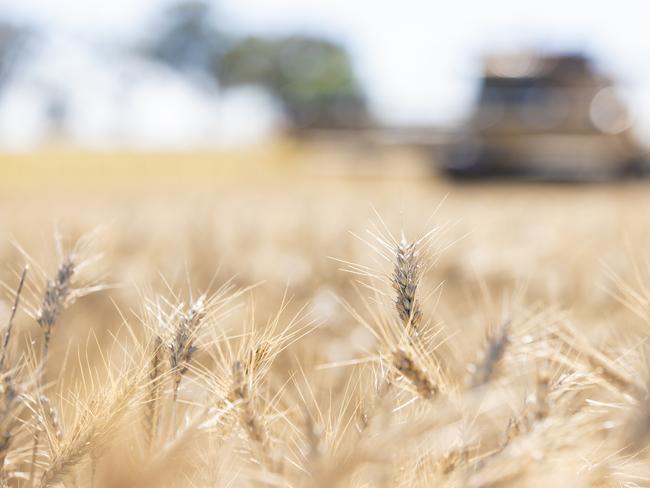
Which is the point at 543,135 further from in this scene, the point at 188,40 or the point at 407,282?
the point at 188,40

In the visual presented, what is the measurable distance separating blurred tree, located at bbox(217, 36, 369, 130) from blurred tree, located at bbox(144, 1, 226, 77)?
1.05 meters

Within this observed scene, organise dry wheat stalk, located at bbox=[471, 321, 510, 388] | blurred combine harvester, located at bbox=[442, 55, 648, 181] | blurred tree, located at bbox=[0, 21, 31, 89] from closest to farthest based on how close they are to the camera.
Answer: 1. dry wheat stalk, located at bbox=[471, 321, 510, 388]
2. blurred combine harvester, located at bbox=[442, 55, 648, 181]
3. blurred tree, located at bbox=[0, 21, 31, 89]

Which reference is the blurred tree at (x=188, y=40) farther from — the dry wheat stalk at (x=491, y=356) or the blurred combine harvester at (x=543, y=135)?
the dry wheat stalk at (x=491, y=356)

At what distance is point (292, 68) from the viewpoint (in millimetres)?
41125

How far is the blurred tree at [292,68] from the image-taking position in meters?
39.1

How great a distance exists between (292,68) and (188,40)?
605 cm

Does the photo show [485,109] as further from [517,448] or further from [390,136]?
[517,448]

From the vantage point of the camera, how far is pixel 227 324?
1.66 metres

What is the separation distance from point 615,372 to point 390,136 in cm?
1173

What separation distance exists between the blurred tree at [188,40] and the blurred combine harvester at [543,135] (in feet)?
99.2

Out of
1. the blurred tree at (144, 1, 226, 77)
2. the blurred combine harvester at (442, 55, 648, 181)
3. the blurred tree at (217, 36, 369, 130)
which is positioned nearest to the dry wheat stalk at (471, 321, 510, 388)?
the blurred combine harvester at (442, 55, 648, 181)

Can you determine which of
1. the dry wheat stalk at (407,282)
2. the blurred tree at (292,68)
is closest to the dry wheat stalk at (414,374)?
the dry wheat stalk at (407,282)

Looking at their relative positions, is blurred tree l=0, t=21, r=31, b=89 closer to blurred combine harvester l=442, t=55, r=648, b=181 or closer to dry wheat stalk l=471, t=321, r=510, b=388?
blurred combine harvester l=442, t=55, r=648, b=181

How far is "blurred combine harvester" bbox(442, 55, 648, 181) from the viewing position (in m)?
9.62
